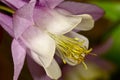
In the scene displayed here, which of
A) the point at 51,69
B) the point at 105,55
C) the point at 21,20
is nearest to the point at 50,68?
the point at 51,69

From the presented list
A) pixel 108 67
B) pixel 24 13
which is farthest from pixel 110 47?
pixel 24 13

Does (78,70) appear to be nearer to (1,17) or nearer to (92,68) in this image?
(92,68)

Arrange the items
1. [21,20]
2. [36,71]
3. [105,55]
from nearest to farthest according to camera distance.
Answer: [21,20] < [36,71] < [105,55]

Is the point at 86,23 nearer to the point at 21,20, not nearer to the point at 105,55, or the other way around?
the point at 21,20

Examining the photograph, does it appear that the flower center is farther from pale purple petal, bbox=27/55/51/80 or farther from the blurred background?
the blurred background

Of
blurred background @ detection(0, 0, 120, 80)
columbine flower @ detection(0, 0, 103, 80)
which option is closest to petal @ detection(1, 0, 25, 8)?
columbine flower @ detection(0, 0, 103, 80)

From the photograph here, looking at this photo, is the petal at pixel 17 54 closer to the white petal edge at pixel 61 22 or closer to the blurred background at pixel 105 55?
the white petal edge at pixel 61 22

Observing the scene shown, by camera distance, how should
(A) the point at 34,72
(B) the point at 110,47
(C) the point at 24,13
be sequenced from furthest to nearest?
(B) the point at 110,47 < (A) the point at 34,72 < (C) the point at 24,13
